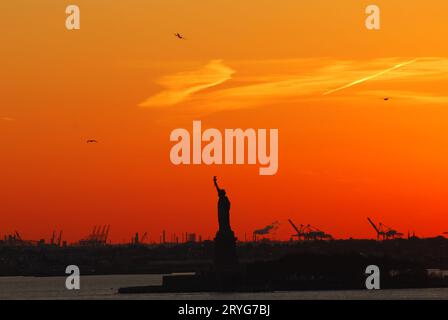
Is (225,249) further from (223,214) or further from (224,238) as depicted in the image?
(223,214)

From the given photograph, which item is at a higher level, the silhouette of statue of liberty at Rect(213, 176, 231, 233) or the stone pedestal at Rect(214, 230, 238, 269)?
the silhouette of statue of liberty at Rect(213, 176, 231, 233)

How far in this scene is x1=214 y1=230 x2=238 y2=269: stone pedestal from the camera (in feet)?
582

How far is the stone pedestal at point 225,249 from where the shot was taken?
177 metres

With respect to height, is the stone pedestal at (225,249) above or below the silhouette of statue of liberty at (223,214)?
below

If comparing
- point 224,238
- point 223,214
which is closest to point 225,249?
point 224,238

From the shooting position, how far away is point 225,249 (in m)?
180
